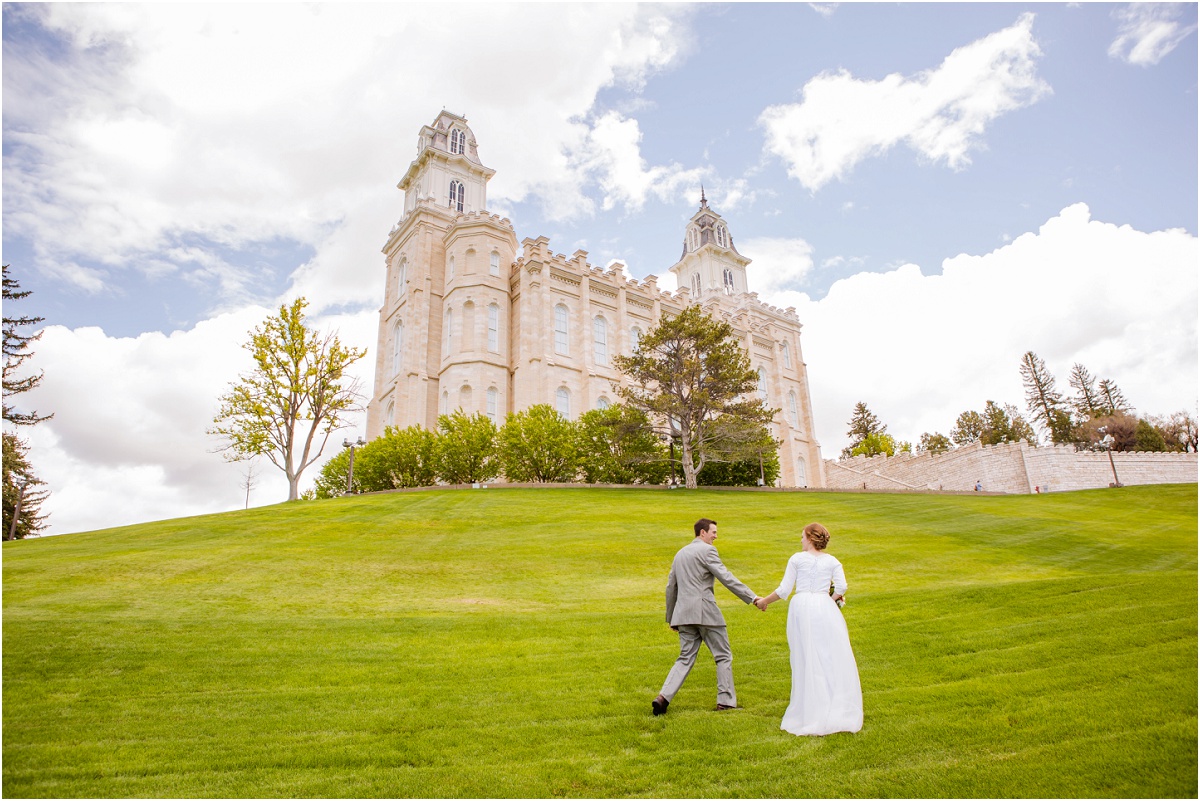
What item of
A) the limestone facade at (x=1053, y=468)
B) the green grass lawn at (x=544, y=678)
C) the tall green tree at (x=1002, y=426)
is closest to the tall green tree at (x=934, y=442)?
the tall green tree at (x=1002, y=426)

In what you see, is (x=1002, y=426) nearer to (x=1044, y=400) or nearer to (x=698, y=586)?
(x=1044, y=400)

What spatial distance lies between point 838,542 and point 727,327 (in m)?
20.0

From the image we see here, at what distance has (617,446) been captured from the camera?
35625 mm

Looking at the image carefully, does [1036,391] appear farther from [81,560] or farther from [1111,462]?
[81,560]

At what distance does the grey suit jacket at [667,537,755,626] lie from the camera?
21.4 feet

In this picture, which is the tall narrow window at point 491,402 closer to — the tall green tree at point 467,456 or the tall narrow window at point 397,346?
the tall narrow window at point 397,346

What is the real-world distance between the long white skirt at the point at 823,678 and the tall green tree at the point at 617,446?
27.9m

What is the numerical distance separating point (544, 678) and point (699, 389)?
28822 mm

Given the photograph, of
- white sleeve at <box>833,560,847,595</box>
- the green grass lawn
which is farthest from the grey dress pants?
white sleeve at <box>833,560,847,595</box>

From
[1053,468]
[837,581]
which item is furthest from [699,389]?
[837,581]

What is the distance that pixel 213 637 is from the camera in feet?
29.0

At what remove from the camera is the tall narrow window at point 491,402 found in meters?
41.9

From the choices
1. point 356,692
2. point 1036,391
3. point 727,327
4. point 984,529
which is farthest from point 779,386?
point 356,692

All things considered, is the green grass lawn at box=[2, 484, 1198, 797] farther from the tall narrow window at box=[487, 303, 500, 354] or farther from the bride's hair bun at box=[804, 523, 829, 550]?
the tall narrow window at box=[487, 303, 500, 354]
